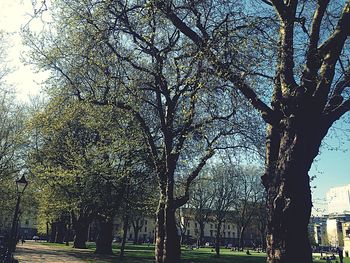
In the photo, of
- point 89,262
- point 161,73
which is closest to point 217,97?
point 161,73

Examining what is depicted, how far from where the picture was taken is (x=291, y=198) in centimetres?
787

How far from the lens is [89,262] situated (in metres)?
23.7

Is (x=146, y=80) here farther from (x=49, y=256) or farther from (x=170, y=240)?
(x=49, y=256)

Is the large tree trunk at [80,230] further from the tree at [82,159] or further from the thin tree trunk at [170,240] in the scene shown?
the thin tree trunk at [170,240]

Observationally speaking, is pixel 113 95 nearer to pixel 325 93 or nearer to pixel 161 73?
pixel 161 73

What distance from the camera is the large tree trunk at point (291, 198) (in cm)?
767

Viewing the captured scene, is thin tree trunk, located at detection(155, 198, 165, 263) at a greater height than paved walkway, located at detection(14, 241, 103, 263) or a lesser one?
greater

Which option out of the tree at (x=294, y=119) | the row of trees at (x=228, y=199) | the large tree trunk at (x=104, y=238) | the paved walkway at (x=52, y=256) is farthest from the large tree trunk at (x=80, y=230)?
the tree at (x=294, y=119)

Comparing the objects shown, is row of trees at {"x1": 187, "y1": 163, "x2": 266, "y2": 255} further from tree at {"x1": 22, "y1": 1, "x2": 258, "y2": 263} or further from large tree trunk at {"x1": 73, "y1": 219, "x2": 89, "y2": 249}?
tree at {"x1": 22, "y1": 1, "x2": 258, "y2": 263}

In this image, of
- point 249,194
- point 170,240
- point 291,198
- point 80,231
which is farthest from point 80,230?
point 291,198

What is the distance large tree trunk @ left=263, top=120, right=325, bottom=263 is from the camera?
7.67 meters

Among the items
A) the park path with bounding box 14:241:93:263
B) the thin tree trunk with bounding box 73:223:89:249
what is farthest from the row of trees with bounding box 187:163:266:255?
the park path with bounding box 14:241:93:263

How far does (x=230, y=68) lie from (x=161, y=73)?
7.37 metres

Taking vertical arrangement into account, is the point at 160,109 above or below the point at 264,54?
above
